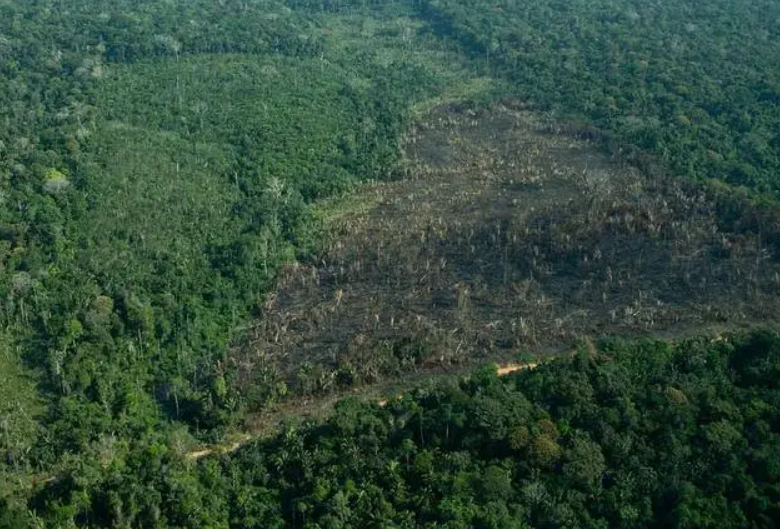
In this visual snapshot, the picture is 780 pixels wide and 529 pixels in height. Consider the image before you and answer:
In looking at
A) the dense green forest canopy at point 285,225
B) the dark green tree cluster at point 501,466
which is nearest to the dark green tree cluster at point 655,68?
the dense green forest canopy at point 285,225

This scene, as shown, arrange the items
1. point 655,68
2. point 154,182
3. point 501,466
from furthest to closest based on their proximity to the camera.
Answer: point 655,68 < point 154,182 < point 501,466

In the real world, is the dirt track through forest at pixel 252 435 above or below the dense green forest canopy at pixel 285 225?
below

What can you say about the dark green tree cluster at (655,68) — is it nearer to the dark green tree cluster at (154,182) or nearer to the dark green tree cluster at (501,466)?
the dark green tree cluster at (154,182)

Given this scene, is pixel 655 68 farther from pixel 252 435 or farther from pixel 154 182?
pixel 252 435

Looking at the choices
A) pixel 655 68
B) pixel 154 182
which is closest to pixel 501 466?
pixel 154 182

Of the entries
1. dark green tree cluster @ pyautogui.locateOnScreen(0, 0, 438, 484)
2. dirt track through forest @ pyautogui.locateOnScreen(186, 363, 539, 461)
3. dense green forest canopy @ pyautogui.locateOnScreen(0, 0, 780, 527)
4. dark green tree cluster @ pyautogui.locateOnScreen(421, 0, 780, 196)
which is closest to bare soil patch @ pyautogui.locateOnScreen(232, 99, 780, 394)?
dense green forest canopy @ pyautogui.locateOnScreen(0, 0, 780, 527)

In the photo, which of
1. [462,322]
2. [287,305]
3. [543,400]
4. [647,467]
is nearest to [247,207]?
[287,305]
